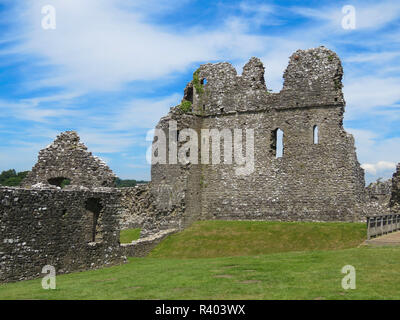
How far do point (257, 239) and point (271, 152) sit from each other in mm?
6731

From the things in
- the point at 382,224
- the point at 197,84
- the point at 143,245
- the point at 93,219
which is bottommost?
the point at 143,245

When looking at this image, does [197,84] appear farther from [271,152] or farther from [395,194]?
[395,194]

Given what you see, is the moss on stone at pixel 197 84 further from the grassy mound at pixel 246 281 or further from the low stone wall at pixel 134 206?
the grassy mound at pixel 246 281

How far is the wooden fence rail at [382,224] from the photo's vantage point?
74.1ft

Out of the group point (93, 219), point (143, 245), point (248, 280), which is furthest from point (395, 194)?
point (248, 280)

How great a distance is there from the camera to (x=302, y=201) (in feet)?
99.9

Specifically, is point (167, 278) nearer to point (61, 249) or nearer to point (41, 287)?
point (41, 287)

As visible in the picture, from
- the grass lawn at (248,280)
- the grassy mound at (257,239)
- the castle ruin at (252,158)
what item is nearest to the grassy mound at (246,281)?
the grass lawn at (248,280)

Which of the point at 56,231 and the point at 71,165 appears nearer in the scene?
the point at 56,231

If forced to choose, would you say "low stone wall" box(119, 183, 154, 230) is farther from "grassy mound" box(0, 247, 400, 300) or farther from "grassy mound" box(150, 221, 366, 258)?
"grassy mound" box(0, 247, 400, 300)

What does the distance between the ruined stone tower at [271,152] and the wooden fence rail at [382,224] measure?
8.84 feet

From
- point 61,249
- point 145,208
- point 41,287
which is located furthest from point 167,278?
point 145,208

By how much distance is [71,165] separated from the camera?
23.0 m

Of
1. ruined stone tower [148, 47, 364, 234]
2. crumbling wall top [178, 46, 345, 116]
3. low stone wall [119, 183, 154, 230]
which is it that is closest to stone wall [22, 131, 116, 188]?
ruined stone tower [148, 47, 364, 234]
